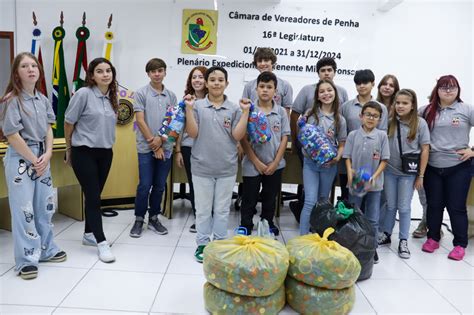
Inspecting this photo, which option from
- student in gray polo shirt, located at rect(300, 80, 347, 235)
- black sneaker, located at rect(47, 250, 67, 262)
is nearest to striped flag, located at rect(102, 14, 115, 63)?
black sneaker, located at rect(47, 250, 67, 262)

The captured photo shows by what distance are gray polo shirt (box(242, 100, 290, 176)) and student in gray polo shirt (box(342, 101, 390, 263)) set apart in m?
0.47

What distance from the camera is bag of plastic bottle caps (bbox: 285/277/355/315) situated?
182cm

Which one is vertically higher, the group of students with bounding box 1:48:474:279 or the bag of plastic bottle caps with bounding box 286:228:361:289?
the group of students with bounding box 1:48:474:279

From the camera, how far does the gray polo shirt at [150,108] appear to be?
→ 279 cm

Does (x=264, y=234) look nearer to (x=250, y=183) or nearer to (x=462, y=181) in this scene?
(x=250, y=183)

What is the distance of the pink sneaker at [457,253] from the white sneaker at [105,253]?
239cm

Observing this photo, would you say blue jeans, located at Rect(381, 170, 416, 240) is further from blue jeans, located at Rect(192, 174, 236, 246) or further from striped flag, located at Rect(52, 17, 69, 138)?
striped flag, located at Rect(52, 17, 69, 138)

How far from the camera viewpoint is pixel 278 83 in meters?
3.06

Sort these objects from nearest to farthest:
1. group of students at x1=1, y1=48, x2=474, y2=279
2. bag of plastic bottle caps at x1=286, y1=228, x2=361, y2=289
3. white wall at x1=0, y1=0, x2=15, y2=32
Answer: bag of plastic bottle caps at x1=286, y1=228, x2=361, y2=289, group of students at x1=1, y1=48, x2=474, y2=279, white wall at x1=0, y1=0, x2=15, y2=32

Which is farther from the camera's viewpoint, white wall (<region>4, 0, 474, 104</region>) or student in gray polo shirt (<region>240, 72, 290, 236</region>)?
white wall (<region>4, 0, 474, 104</region>)

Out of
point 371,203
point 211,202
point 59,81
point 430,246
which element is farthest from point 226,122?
point 59,81

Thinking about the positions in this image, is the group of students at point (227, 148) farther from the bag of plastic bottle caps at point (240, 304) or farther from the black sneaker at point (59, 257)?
the bag of plastic bottle caps at point (240, 304)

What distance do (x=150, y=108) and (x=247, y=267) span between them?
5.22 ft

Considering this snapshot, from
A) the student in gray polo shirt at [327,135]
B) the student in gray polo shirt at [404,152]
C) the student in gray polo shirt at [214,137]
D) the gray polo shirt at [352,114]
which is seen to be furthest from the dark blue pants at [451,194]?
the student in gray polo shirt at [214,137]
